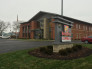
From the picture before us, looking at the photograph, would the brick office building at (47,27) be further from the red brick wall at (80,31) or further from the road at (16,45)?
the road at (16,45)

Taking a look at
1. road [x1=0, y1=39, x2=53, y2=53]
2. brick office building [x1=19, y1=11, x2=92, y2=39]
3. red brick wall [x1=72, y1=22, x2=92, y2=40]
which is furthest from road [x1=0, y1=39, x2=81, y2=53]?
red brick wall [x1=72, y1=22, x2=92, y2=40]

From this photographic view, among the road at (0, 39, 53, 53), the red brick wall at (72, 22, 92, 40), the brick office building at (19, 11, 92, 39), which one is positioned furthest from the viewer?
the red brick wall at (72, 22, 92, 40)

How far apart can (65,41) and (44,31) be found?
88.8 feet

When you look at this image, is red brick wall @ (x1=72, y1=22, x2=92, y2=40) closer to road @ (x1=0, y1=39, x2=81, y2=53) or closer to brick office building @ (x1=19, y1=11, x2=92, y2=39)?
brick office building @ (x1=19, y1=11, x2=92, y2=39)

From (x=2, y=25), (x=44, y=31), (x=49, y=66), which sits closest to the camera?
(x=49, y=66)

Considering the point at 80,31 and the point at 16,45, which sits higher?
the point at 80,31

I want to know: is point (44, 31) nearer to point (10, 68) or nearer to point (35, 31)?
point (35, 31)

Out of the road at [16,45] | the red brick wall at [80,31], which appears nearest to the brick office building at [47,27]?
the red brick wall at [80,31]

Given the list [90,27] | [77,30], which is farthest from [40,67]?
[90,27]

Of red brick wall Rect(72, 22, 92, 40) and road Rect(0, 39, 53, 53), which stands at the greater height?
red brick wall Rect(72, 22, 92, 40)

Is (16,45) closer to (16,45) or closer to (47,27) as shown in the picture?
(16,45)

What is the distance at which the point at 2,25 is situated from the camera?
77.2 meters

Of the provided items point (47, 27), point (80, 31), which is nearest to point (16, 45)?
point (47, 27)

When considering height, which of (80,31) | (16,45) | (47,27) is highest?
(47,27)
